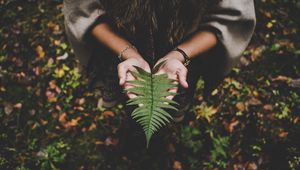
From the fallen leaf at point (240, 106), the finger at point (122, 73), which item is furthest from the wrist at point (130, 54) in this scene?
the fallen leaf at point (240, 106)

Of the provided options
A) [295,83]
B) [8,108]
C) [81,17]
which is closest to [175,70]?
[81,17]

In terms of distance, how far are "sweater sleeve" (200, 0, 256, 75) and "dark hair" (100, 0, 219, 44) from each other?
7cm

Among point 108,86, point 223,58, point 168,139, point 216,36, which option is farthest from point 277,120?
point 108,86

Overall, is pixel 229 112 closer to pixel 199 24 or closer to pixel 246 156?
pixel 246 156

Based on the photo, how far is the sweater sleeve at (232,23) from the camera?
1.80m

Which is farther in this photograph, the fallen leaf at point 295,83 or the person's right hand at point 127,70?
the fallen leaf at point 295,83

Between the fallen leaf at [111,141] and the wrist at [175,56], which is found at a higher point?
the wrist at [175,56]

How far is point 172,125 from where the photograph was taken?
10.3 ft

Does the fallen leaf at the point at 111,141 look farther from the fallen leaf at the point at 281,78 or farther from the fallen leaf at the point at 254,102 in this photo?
the fallen leaf at the point at 281,78

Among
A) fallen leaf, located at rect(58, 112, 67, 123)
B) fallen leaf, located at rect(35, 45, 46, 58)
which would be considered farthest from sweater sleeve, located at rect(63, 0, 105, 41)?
fallen leaf, located at rect(35, 45, 46, 58)

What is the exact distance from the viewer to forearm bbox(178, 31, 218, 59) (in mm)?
1938

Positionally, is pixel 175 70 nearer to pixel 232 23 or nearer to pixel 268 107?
pixel 232 23

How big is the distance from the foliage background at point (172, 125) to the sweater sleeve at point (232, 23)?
1.22 meters

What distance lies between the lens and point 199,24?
198cm
